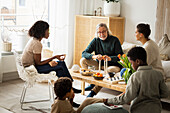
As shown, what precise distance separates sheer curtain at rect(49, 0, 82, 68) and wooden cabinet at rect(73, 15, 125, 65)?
0.19m

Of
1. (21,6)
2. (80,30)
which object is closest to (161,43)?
(80,30)

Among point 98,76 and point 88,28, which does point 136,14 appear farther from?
point 98,76

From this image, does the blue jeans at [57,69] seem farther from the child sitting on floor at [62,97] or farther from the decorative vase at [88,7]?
the decorative vase at [88,7]

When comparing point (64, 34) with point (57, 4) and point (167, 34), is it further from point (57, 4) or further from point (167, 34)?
point (167, 34)

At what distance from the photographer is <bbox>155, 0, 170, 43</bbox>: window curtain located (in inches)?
198

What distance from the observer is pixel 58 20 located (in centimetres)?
593

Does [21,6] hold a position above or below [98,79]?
above

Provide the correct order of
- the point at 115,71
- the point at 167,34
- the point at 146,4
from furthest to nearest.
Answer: the point at 146,4 → the point at 167,34 → the point at 115,71

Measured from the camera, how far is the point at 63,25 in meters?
6.02

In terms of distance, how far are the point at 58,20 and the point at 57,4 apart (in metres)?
0.33

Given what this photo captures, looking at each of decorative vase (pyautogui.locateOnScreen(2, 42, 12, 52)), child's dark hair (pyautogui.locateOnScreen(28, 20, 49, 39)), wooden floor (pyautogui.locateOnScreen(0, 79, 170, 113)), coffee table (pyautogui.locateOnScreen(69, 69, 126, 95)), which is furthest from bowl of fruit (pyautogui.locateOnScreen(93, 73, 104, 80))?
decorative vase (pyautogui.locateOnScreen(2, 42, 12, 52))

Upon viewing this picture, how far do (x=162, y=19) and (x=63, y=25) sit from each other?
2.07 m

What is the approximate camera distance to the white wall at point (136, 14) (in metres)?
5.34

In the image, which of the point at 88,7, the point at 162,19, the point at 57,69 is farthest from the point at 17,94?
the point at 162,19
